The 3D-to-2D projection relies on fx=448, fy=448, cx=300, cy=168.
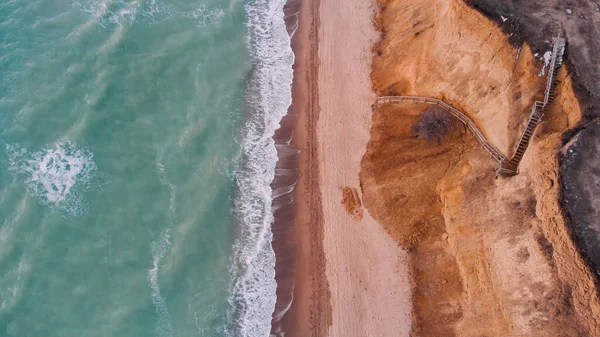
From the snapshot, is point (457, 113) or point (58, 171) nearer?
point (457, 113)

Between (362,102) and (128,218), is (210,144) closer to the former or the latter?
(128,218)

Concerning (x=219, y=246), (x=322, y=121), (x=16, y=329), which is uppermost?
(x=322, y=121)

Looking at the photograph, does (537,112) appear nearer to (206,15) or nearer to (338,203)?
(338,203)

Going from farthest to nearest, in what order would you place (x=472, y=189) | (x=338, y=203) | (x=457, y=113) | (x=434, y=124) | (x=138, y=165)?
(x=138, y=165)
(x=338, y=203)
(x=434, y=124)
(x=457, y=113)
(x=472, y=189)

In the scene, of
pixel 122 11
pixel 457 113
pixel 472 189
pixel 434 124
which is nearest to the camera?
pixel 472 189

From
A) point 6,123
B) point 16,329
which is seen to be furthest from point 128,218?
point 6,123

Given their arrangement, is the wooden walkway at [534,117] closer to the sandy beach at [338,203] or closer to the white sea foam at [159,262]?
the sandy beach at [338,203]

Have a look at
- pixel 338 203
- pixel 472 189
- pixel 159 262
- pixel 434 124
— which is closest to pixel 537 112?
pixel 472 189
